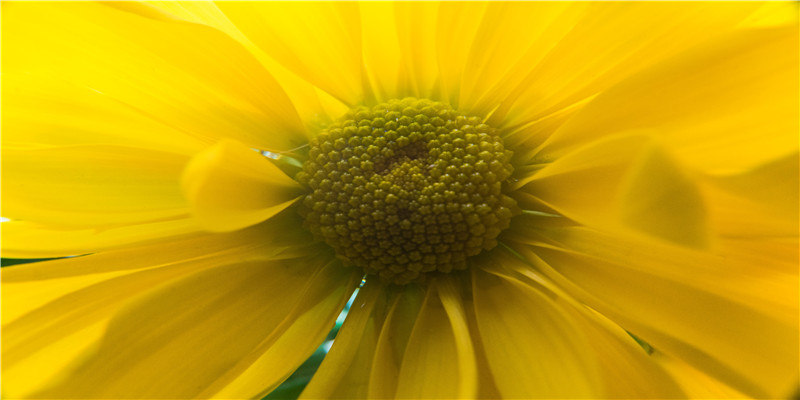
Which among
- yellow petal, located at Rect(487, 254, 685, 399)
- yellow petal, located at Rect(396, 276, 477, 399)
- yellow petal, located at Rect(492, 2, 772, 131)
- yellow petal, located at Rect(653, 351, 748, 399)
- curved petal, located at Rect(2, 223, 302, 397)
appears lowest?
yellow petal, located at Rect(653, 351, 748, 399)

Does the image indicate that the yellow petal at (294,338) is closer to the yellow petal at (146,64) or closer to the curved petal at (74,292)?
the curved petal at (74,292)

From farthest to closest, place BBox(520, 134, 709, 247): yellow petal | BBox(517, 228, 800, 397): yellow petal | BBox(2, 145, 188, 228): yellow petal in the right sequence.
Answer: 1. BBox(2, 145, 188, 228): yellow petal
2. BBox(517, 228, 800, 397): yellow petal
3. BBox(520, 134, 709, 247): yellow petal

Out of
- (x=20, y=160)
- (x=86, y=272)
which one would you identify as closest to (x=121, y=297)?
(x=86, y=272)

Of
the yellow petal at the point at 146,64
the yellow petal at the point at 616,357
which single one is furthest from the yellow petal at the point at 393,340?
the yellow petal at the point at 146,64

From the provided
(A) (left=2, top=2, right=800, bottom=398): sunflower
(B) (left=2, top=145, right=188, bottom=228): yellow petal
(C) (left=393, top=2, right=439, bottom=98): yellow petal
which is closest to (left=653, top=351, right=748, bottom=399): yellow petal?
(A) (left=2, top=2, right=800, bottom=398): sunflower

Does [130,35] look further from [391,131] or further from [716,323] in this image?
[716,323]

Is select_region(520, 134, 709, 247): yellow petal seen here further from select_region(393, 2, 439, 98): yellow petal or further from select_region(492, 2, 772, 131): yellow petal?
select_region(393, 2, 439, 98): yellow petal
